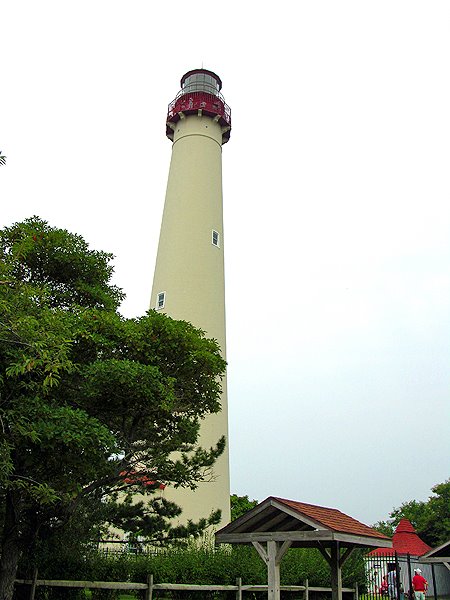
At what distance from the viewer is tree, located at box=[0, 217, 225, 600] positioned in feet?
29.8

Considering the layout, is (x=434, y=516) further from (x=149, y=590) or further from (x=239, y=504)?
(x=149, y=590)

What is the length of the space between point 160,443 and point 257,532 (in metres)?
3.17

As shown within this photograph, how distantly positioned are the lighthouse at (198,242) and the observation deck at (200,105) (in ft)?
0.13

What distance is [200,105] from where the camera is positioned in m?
24.6

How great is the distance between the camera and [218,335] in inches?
838

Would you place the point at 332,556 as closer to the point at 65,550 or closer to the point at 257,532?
the point at 257,532

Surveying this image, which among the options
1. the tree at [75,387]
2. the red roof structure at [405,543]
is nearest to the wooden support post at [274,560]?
the tree at [75,387]

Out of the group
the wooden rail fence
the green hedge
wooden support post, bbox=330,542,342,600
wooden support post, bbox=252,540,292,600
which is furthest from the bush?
wooden support post, bbox=330,542,342,600

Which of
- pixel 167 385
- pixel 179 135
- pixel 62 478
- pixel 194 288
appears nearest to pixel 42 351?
pixel 62 478

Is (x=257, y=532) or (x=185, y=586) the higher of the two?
(x=257, y=532)

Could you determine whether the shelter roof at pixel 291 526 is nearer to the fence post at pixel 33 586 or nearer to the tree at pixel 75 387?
the tree at pixel 75 387

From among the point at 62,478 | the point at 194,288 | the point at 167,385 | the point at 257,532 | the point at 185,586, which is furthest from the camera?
the point at 194,288

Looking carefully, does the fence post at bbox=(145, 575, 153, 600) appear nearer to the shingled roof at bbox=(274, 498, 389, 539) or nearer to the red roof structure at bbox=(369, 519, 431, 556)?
the shingled roof at bbox=(274, 498, 389, 539)

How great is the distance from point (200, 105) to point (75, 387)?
54.2ft
